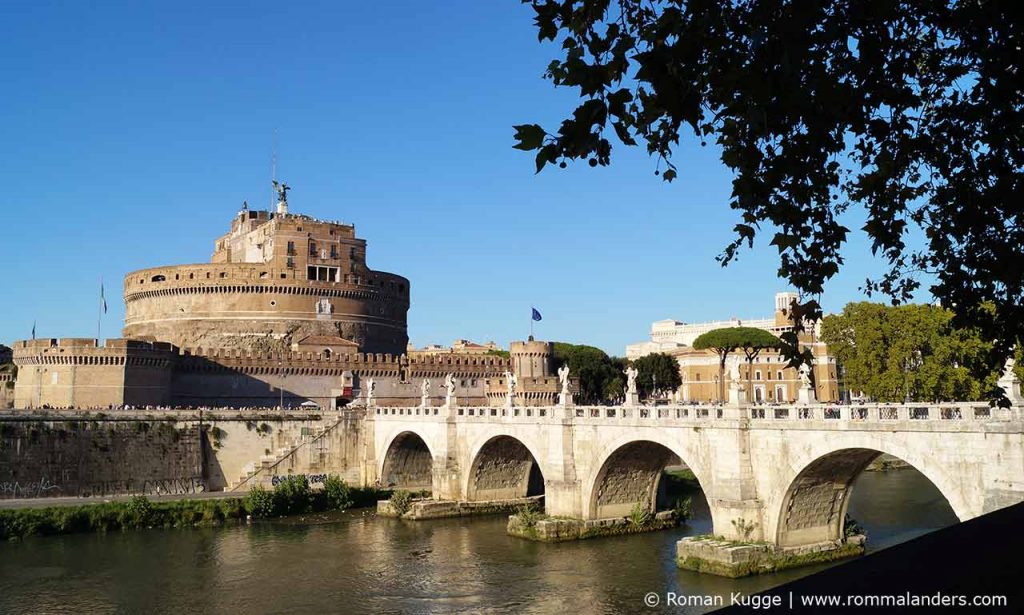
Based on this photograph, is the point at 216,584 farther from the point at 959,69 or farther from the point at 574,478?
the point at 959,69

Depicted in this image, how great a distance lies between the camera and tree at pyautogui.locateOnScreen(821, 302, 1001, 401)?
1592 inches

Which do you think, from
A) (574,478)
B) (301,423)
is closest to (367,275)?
(301,423)

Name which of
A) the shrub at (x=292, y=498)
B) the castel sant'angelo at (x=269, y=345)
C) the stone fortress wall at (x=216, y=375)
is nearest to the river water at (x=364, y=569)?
the shrub at (x=292, y=498)

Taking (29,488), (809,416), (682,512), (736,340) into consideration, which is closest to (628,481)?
(682,512)

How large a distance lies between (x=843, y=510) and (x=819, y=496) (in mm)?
1180

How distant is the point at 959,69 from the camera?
7168mm

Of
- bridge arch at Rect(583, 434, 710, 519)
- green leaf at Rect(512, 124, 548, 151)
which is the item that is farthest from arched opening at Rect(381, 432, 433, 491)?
green leaf at Rect(512, 124, 548, 151)

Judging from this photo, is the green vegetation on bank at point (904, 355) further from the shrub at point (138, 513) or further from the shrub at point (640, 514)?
the shrub at point (138, 513)

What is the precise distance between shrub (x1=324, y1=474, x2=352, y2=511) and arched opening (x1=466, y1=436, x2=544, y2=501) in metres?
6.25

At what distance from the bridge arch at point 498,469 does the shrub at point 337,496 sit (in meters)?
6.12

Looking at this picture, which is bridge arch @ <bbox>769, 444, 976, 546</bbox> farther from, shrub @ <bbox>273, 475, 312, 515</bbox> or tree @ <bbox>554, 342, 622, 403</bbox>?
tree @ <bbox>554, 342, 622, 403</bbox>

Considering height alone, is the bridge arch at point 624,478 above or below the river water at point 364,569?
above

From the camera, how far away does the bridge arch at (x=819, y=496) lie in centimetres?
2256

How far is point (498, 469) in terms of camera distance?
40.2m
